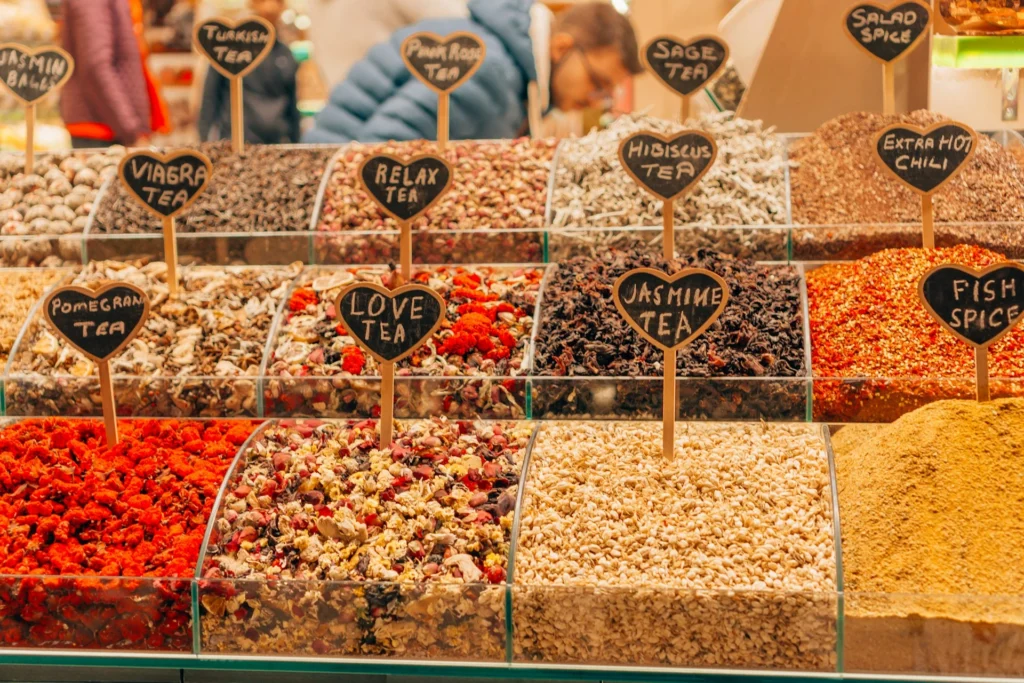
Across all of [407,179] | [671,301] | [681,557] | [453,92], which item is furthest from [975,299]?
[453,92]

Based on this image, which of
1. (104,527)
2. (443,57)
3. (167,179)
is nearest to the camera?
(104,527)

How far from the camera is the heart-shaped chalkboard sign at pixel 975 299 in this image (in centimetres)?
147

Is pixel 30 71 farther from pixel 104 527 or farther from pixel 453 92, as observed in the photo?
pixel 104 527

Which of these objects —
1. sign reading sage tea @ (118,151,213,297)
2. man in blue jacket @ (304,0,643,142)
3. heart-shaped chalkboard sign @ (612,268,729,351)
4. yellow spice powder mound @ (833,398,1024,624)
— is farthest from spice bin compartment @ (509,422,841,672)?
man in blue jacket @ (304,0,643,142)

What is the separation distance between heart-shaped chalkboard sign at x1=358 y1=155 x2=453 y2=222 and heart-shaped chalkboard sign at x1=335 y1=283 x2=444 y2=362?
38cm

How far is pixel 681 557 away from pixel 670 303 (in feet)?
1.29

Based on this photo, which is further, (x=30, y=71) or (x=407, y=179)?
(x=30, y=71)

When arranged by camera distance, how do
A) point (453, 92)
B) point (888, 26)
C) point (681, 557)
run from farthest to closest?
1. point (453, 92)
2. point (888, 26)
3. point (681, 557)

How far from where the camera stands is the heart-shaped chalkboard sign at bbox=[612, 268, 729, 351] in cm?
150

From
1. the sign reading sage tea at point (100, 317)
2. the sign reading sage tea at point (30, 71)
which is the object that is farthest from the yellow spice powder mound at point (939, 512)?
the sign reading sage tea at point (30, 71)

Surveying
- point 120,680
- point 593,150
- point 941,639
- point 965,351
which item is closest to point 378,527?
point 120,680

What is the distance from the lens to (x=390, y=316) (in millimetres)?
1560

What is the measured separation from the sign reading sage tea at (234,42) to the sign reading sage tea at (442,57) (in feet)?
1.19

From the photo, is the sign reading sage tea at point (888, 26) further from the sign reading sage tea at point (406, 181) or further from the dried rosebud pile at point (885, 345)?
the sign reading sage tea at point (406, 181)
